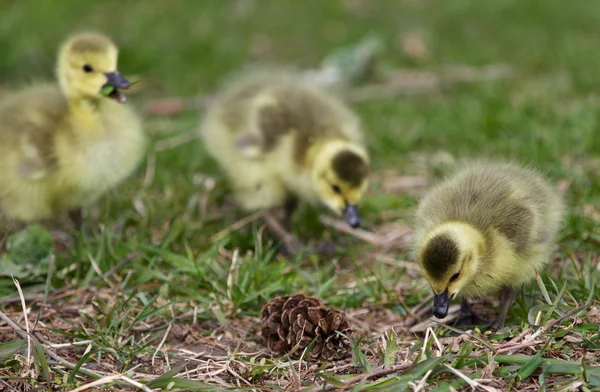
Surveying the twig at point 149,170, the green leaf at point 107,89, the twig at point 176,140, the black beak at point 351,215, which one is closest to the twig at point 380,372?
the black beak at point 351,215

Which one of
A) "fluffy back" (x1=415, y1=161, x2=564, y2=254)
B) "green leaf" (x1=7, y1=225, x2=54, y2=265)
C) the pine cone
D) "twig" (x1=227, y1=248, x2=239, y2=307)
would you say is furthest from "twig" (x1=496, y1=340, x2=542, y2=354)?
"green leaf" (x1=7, y1=225, x2=54, y2=265)

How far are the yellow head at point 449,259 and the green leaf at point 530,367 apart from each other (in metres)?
0.31

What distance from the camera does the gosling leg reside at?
238 centimetres

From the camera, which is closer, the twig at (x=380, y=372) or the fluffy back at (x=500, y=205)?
the twig at (x=380, y=372)

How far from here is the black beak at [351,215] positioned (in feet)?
10.4

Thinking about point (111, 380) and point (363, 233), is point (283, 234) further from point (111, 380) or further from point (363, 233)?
point (111, 380)

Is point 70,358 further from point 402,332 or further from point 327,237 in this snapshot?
point 327,237

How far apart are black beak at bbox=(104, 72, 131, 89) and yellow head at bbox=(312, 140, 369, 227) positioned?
0.88 metres

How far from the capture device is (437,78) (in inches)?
224

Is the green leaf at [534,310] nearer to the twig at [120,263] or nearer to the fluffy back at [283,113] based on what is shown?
the fluffy back at [283,113]

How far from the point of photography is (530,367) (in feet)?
6.59

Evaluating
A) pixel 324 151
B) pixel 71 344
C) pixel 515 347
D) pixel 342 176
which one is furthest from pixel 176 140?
pixel 515 347

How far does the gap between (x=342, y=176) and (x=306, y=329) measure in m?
1.00

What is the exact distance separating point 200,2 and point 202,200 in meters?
4.01
